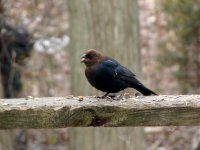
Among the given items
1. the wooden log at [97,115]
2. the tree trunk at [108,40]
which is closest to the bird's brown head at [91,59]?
the wooden log at [97,115]

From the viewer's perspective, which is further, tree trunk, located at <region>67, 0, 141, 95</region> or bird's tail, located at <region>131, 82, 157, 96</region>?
tree trunk, located at <region>67, 0, 141, 95</region>

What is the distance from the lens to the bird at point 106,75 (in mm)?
3684

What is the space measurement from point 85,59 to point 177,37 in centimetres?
484

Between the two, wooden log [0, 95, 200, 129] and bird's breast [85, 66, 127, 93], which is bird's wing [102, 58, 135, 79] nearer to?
bird's breast [85, 66, 127, 93]

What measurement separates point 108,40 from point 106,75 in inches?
75.3

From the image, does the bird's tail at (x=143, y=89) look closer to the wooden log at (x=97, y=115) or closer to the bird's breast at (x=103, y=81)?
the bird's breast at (x=103, y=81)

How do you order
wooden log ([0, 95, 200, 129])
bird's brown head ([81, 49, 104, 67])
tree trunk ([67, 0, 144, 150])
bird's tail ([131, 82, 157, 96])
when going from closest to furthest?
wooden log ([0, 95, 200, 129]) → bird's tail ([131, 82, 157, 96]) → bird's brown head ([81, 49, 104, 67]) → tree trunk ([67, 0, 144, 150])

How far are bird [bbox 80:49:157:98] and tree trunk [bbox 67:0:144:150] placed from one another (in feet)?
5.86

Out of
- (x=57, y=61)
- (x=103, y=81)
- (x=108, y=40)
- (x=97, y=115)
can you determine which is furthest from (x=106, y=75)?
(x=57, y=61)

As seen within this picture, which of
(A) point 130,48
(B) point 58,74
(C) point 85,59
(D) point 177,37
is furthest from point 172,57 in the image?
(C) point 85,59

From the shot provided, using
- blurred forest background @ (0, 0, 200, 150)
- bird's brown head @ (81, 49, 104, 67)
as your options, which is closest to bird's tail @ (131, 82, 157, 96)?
bird's brown head @ (81, 49, 104, 67)

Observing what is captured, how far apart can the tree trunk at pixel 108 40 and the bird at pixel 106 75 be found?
5.86ft

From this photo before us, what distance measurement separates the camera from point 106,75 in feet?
12.3

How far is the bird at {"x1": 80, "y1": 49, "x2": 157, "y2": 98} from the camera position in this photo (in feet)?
12.1
